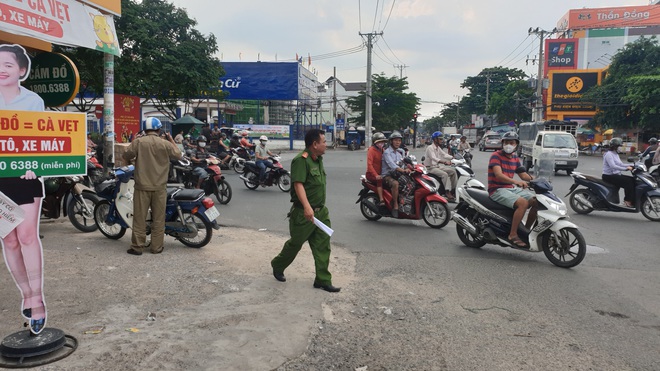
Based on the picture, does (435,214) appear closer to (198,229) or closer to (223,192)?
(198,229)

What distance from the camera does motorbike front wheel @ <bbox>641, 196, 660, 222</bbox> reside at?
30.3 feet

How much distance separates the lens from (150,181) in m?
6.04

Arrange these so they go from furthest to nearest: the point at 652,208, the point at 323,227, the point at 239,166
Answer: the point at 239,166
the point at 652,208
the point at 323,227

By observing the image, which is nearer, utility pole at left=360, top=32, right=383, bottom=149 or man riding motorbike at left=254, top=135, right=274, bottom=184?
man riding motorbike at left=254, top=135, right=274, bottom=184

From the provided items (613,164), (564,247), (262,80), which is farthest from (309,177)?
(262,80)

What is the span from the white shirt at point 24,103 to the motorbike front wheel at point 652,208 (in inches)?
388

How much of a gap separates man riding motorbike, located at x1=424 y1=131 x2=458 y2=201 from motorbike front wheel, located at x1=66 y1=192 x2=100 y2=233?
6.67m

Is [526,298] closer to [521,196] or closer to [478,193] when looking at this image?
[521,196]

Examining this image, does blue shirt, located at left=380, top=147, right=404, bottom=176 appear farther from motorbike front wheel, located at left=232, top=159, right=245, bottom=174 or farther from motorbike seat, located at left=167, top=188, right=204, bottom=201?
motorbike front wheel, located at left=232, top=159, right=245, bottom=174

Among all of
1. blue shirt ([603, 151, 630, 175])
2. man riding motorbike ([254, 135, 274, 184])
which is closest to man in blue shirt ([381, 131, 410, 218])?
blue shirt ([603, 151, 630, 175])

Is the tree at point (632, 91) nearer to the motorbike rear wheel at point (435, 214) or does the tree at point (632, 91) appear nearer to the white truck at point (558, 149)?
the white truck at point (558, 149)

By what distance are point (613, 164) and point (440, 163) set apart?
3.34 meters

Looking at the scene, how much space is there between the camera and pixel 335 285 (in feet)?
16.8

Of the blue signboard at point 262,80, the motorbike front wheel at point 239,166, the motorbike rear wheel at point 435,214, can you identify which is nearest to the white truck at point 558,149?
the motorbike front wheel at point 239,166
